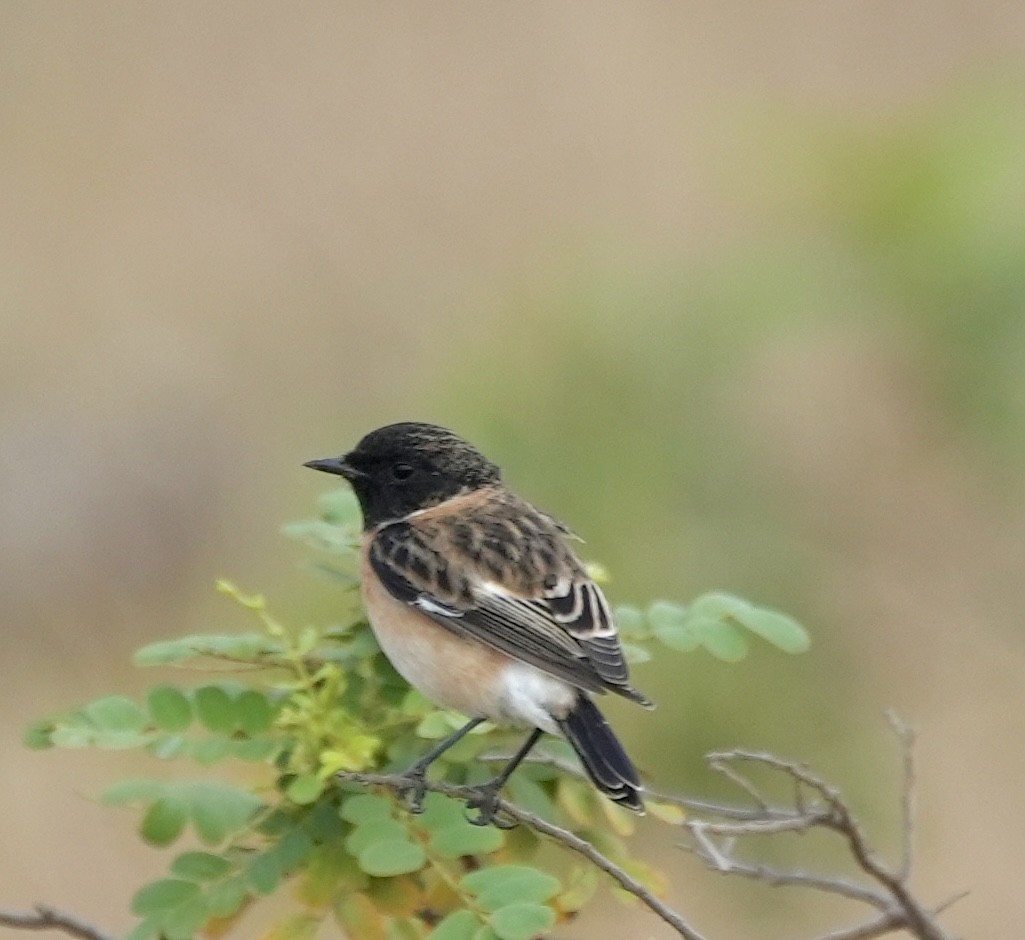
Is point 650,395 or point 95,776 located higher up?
point 650,395

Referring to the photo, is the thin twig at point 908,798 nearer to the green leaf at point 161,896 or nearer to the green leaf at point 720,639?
the green leaf at point 720,639

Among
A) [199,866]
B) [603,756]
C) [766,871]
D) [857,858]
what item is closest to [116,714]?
[199,866]

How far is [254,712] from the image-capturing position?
2889 millimetres

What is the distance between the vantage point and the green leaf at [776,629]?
3184 millimetres

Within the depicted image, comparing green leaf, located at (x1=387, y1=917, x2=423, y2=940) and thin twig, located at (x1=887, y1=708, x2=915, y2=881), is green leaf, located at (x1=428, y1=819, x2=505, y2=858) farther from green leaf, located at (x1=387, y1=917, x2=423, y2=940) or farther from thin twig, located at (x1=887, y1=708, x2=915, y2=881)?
thin twig, located at (x1=887, y1=708, x2=915, y2=881)

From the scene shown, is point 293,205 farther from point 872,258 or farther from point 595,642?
point 595,642

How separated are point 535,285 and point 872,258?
1449 mm

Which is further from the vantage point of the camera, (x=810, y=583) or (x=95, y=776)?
(x=95, y=776)

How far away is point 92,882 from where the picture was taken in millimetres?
6488

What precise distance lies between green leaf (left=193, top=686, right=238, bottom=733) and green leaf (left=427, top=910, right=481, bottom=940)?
0.53 metres

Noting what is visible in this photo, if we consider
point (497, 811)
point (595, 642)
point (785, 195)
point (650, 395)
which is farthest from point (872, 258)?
point (497, 811)

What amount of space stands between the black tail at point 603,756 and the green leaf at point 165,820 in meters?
0.71

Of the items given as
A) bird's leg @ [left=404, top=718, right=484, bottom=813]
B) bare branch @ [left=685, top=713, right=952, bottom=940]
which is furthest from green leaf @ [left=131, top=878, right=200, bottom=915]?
bare branch @ [left=685, top=713, right=952, bottom=940]

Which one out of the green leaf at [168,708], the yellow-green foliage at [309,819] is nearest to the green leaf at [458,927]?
the yellow-green foliage at [309,819]
